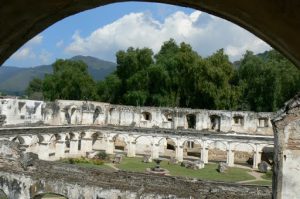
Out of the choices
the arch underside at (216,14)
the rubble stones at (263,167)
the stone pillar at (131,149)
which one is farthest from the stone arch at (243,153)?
the arch underside at (216,14)

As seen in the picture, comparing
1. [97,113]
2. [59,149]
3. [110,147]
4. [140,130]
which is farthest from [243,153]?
[59,149]

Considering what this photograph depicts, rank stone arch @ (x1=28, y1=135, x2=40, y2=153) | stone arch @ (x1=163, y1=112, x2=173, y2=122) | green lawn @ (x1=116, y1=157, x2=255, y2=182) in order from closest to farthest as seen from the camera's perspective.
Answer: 1. green lawn @ (x1=116, y1=157, x2=255, y2=182)
2. stone arch @ (x1=28, y1=135, x2=40, y2=153)
3. stone arch @ (x1=163, y1=112, x2=173, y2=122)

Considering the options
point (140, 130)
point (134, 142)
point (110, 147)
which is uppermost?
point (140, 130)

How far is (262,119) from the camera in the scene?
39.7 meters

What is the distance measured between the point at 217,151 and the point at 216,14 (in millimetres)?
40228

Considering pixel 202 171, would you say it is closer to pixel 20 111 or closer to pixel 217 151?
pixel 217 151

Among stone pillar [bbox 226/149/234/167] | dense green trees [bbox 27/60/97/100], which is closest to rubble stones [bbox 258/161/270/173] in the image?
stone pillar [bbox 226/149/234/167]

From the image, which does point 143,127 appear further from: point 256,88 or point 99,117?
point 256,88

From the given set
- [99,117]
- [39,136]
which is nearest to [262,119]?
[99,117]

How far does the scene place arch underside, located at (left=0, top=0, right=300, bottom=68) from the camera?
226cm

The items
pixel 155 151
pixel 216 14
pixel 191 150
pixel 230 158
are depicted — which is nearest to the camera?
pixel 216 14

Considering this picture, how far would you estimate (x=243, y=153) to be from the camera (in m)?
41.0

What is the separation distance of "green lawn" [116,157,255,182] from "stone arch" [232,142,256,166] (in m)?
3.80

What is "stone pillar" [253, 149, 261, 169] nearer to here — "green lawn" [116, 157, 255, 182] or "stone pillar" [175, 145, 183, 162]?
"green lawn" [116, 157, 255, 182]
